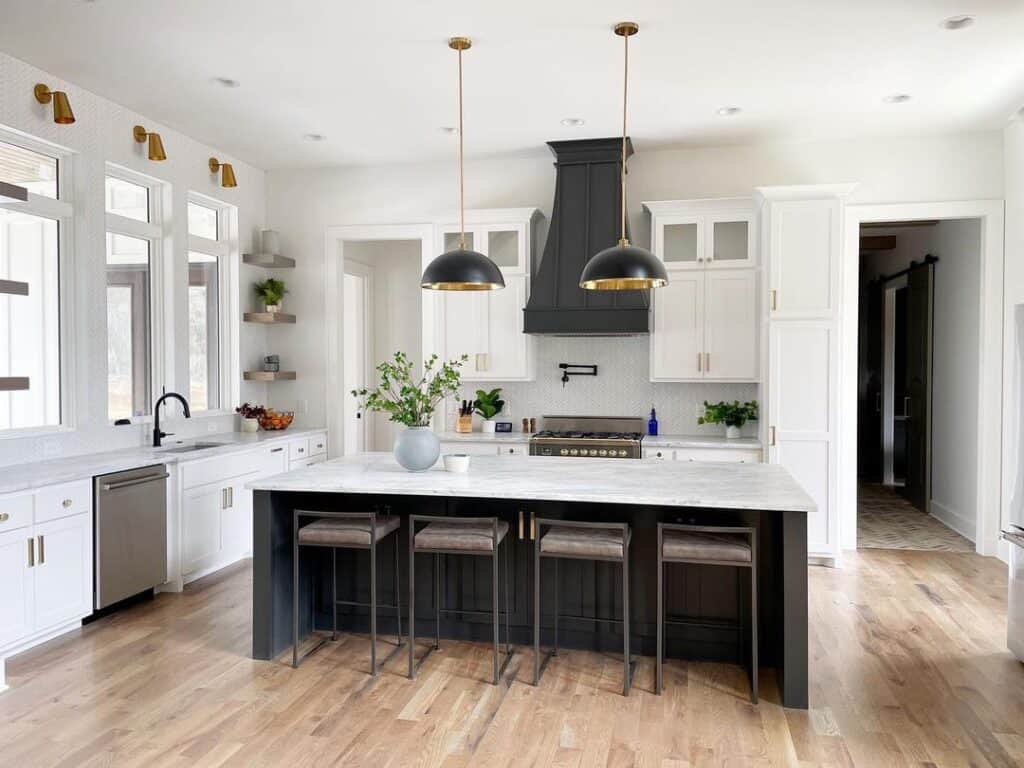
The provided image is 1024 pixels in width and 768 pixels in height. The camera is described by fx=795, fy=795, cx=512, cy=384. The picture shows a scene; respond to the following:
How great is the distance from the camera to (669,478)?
12.3ft

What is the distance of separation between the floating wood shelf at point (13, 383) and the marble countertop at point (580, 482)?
157 centimetres

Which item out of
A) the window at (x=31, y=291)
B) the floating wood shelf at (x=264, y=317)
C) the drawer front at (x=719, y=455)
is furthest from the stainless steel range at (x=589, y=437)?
the window at (x=31, y=291)

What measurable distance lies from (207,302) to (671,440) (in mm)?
3665

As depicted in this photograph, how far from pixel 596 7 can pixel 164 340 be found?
3.65 meters

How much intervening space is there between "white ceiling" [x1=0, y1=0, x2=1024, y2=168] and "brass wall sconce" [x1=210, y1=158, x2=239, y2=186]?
8.6 inches

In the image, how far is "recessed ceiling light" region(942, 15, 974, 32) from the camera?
12.2 feet

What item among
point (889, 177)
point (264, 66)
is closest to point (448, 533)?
point (264, 66)

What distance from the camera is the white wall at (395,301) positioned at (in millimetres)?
8188

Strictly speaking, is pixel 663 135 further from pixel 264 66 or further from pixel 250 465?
pixel 250 465

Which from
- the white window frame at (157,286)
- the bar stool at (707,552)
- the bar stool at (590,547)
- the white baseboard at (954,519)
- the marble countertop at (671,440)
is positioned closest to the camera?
the bar stool at (707,552)

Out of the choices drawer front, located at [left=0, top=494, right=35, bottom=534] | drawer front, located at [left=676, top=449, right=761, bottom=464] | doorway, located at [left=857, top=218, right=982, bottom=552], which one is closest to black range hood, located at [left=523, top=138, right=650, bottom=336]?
drawer front, located at [left=676, top=449, right=761, bottom=464]

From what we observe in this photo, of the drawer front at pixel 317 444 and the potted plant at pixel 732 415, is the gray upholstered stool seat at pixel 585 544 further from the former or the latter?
the drawer front at pixel 317 444

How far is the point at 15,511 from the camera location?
12.0 ft

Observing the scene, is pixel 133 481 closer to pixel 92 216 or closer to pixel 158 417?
pixel 158 417
